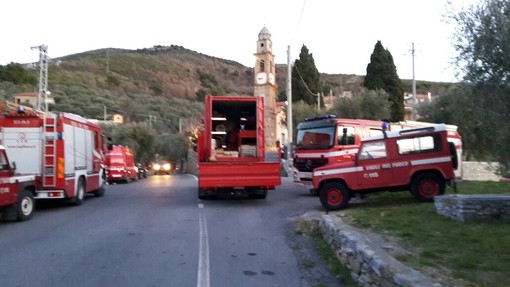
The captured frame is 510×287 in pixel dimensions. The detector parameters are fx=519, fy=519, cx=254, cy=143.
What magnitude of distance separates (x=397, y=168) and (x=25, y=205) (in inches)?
378

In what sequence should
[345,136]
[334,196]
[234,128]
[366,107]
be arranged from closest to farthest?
1. [334,196]
2. [345,136]
3. [234,128]
4. [366,107]

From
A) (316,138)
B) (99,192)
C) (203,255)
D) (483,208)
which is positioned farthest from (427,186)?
(99,192)

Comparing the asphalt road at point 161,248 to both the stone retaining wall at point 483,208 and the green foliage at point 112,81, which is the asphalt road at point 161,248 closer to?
the stone retaining wall at point 483,208

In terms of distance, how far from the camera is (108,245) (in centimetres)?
962

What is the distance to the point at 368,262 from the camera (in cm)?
665

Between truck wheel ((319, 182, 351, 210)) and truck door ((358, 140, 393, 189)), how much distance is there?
491 millimetres

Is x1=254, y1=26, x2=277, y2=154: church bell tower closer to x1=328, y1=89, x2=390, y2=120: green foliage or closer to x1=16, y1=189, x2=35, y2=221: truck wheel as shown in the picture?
x1=328, y1=89, x2=390, y2=120: green foliage

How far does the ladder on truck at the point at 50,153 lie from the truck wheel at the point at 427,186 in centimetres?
1003

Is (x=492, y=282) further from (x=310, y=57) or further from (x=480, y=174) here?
(x=310, y=57)

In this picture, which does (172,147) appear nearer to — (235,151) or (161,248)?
(235,151)

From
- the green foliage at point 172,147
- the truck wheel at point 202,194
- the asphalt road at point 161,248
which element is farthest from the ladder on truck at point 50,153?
the green foliage at point 172,147

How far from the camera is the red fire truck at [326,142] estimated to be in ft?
56.3

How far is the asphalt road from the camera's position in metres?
7.36

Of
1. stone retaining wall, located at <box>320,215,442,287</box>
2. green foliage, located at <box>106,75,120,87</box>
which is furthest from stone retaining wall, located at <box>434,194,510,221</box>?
Result: green foliage, located at <box>106,75,120,87</box>
